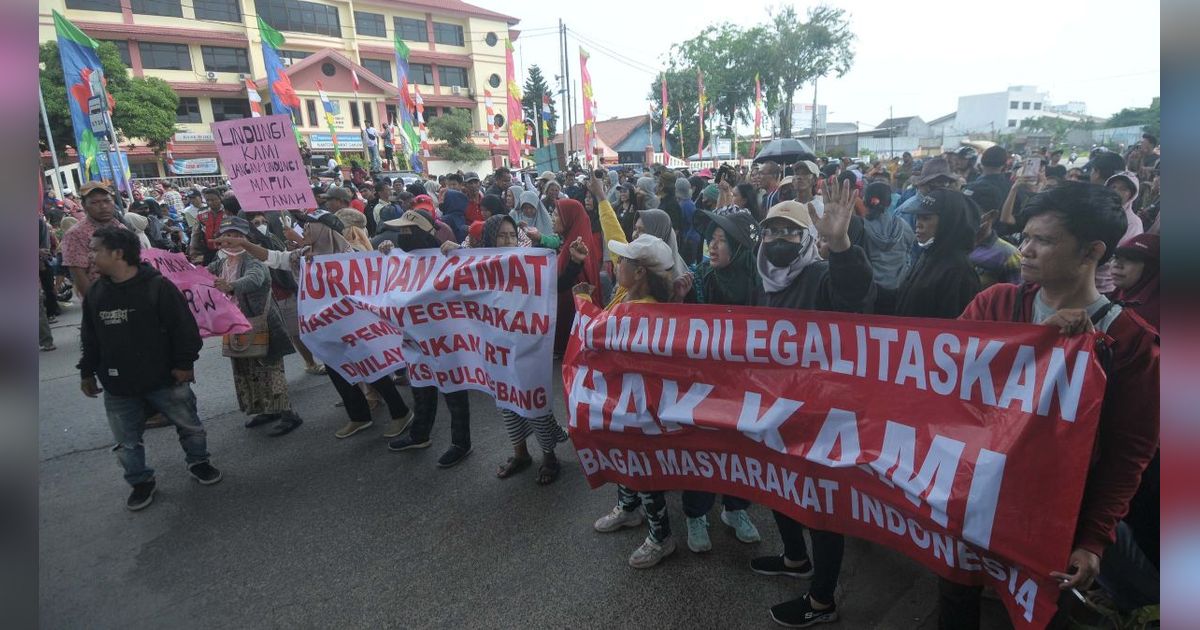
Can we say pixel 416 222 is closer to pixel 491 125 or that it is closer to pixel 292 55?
pixel 292 55

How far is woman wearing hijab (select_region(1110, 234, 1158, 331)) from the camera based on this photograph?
2.62 metres

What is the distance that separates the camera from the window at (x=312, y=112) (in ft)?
133

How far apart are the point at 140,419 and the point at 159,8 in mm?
46800

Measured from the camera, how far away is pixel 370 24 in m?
45.6

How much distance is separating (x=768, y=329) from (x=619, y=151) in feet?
172

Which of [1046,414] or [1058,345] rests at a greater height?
[1058,345]

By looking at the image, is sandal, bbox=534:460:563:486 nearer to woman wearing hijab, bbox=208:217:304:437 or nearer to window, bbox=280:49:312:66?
woman wearing hijab, bbox=208:217:304:437

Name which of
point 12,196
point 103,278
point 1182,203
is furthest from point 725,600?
point 103,278

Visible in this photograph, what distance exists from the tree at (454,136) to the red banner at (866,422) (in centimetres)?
4019

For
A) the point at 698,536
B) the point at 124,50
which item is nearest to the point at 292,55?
the point at 124,50

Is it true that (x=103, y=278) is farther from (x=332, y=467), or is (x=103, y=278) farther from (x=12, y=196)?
(x=12, y=196)

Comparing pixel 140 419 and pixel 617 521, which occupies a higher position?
pixel 140 419

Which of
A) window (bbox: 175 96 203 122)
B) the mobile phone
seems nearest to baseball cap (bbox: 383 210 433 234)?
the mobile phone

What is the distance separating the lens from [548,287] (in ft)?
12.2
